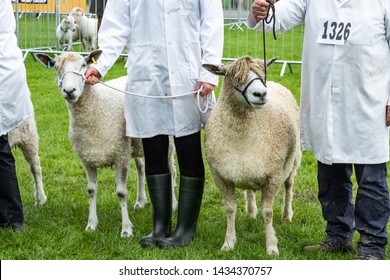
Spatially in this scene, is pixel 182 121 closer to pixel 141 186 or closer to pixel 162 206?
pixel 162 206

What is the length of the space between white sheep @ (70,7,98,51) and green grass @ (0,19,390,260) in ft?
26.7

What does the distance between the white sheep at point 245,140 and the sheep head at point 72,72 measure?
3.37 ft

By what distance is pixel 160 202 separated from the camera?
5547 millimetres

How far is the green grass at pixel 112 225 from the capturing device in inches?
209

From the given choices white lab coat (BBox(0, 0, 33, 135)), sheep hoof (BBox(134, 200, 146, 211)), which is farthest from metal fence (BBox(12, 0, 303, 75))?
white lab coat (BBox(0, 0, 33, 135))

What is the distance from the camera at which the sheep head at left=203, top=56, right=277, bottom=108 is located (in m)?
4.92

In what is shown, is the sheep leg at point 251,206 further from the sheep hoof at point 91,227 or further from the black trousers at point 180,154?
the sheep hoof at point 91,227

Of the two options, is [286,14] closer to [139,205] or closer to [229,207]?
[229,207]

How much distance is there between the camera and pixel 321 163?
5191 mm

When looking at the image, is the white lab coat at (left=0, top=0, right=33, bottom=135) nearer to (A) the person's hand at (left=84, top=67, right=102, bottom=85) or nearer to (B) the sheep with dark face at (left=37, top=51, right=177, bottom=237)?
(B) the sheep with dark face at (left=37, top=51, right=177, bottom=237)

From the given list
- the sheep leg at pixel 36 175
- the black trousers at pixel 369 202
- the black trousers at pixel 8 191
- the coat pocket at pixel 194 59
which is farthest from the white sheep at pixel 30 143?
the black trousers at pixel 369 202

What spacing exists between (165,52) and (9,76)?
3.88 feet

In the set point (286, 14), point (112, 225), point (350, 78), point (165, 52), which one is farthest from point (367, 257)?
point (112, 225)

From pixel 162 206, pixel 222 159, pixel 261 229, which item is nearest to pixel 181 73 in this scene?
pixel 222 159
